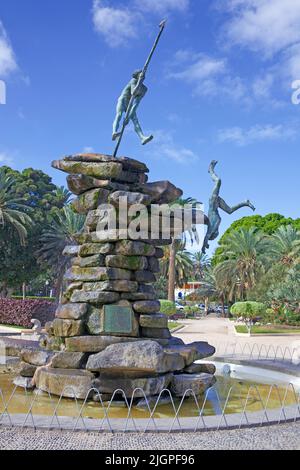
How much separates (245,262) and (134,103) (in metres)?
35.7

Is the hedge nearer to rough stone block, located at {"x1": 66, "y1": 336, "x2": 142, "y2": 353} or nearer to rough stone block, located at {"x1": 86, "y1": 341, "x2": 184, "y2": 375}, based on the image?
rough stone block, located at {"x1": 66, "y1": 336, "x2": 142, "y2": 353}

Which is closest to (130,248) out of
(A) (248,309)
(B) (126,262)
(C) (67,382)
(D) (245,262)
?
(B) (126,262)

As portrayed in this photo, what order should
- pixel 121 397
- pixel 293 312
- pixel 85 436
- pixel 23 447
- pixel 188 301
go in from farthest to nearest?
pixel 188 301 → pixel 293 312 → pixel 121 397 → pixel 85 436 → pixel 23 447

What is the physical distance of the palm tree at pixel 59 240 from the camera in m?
38.3

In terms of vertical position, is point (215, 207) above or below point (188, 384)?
above

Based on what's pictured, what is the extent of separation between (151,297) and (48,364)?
2500mm

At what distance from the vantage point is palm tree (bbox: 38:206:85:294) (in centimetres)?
3828

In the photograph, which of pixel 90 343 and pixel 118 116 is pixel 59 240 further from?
pixel 90 343

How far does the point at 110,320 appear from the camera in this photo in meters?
9.59

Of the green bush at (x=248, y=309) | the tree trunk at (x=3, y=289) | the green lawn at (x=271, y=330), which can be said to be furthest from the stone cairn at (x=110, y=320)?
the tree trunk at (x=3, y=289)

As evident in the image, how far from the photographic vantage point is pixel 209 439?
19.8 ft
